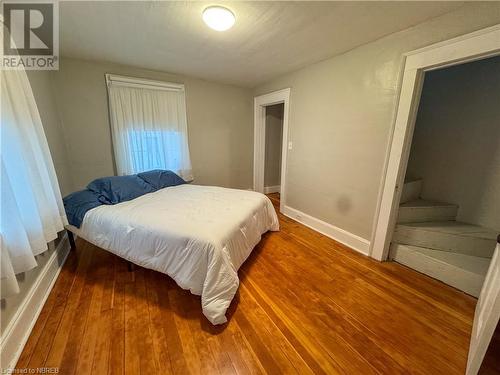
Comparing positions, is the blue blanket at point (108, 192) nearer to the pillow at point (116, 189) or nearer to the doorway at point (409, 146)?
the pillow at point (116, 189)

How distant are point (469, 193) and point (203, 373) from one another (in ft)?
10.4

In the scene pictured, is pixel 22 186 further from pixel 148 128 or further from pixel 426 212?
pixel 426 212

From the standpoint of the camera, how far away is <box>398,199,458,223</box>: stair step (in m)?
2.29

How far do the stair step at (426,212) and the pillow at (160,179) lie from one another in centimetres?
306

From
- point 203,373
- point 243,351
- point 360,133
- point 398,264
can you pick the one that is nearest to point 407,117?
point 360,133

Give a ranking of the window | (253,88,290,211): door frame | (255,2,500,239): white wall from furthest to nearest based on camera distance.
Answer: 1. (253,88,290,211): door frame
2. the window
3. (255,2,500,239): white wall

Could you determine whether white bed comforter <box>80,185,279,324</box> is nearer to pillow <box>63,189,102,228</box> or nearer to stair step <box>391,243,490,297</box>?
pillow <box>63,189,102,228</box>

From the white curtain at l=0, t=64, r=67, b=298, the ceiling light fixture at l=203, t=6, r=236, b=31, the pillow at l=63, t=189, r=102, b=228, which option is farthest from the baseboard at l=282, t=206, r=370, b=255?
the white curtain at l=0, t=64, r=67, b=298

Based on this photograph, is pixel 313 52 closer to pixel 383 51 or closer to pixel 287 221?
pixel 383 51

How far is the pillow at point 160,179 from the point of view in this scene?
2.79 m

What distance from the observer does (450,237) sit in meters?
2.00

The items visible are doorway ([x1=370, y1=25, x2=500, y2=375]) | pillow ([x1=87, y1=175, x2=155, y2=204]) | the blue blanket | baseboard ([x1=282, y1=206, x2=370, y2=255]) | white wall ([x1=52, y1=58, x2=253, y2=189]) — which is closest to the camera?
doorway ([x1=370, y1=25, x2=500, y2=375])

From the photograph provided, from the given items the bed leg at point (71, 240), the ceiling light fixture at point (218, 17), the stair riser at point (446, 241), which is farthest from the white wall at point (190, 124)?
the stair riser at point (446, 241)

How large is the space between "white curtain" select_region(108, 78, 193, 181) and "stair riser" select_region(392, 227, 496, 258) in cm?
322
